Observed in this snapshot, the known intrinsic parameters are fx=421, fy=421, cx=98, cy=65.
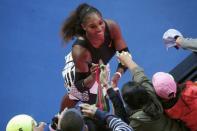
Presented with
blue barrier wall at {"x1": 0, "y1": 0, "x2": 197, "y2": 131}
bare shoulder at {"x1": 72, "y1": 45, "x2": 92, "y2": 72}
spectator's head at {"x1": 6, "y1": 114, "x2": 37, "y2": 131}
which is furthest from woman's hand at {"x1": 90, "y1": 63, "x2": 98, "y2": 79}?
blue barrier wall at {"x1": 0, "y1": 0, "x2": 197, "y2": 131}

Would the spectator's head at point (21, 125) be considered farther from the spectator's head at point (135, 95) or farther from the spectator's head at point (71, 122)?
the spectator's head at point (135, 95)

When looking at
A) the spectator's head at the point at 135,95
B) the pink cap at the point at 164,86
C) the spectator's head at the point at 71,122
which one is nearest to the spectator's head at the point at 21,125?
the spectator's head at the point at 71,122

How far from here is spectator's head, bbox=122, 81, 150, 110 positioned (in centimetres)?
167

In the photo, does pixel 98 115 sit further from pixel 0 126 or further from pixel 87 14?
A: pixel 0 126

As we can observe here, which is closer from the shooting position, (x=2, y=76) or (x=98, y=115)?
(x=98, y=115)

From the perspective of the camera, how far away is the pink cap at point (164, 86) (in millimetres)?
1740

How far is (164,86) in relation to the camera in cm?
174

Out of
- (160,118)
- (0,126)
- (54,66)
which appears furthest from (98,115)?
(54,66)

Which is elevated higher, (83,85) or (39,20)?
(39,20)

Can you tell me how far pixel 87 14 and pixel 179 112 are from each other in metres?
0.72

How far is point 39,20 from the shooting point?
11.8 feet

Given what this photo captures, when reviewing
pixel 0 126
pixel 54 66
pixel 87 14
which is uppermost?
pixel 87 14

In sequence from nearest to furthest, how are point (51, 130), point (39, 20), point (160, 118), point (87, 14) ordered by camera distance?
point (160, 118) < point (51, 130) < point (87, 14) < point (39, 20)

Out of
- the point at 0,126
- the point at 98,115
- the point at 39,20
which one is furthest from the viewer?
the point at 39,20
